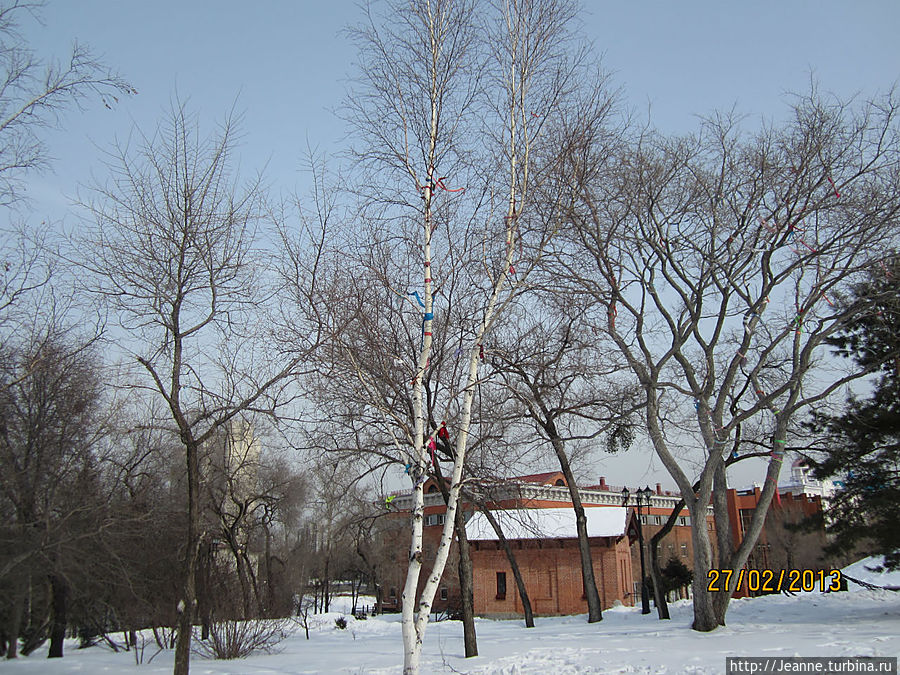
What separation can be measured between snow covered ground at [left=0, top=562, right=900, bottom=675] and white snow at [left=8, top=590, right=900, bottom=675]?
0.7 inches

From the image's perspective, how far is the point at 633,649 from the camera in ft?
35.5

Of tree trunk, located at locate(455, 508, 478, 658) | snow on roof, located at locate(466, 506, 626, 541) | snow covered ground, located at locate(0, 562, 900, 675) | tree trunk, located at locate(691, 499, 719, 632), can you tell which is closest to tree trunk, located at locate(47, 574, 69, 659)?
snow covered ground, located at locate(0, 562, 900, 675)

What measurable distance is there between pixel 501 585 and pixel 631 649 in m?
25.0

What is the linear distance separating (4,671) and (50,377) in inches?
235

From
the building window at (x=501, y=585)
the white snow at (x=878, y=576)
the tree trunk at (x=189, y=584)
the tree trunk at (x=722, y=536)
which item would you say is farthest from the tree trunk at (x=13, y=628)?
the building window at (x=501, y=585)

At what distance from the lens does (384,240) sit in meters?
8.55

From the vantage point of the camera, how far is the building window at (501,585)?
113 ft

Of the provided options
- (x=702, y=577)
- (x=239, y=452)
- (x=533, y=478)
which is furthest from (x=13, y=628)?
(x=533, y=478)

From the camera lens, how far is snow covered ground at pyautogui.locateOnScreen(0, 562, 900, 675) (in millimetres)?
9195

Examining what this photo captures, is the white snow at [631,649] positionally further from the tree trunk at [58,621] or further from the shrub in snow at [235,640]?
the tree trunk at [58,621]

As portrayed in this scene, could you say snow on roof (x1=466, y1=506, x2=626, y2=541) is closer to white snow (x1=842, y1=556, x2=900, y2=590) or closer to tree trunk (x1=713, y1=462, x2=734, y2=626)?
white snow (x1=842, y1=556, x2=900, y2=590)

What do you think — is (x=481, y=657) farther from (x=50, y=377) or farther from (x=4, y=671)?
(x=50, y=377)

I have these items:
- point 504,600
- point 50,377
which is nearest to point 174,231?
point 50,377

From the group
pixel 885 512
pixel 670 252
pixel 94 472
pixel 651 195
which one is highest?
pixel 651 195
